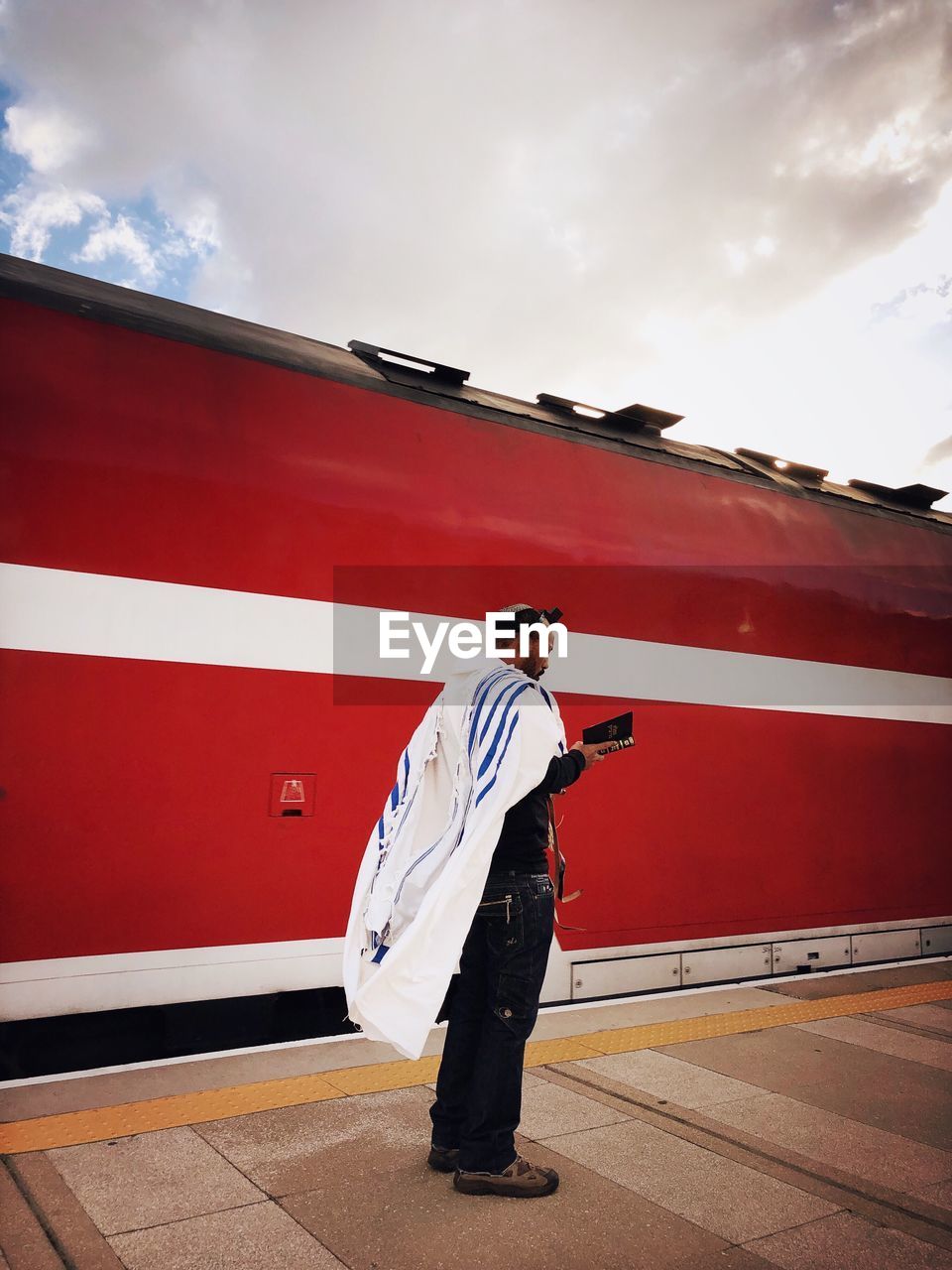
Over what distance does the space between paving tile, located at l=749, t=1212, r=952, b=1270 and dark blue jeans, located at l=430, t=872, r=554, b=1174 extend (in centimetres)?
71

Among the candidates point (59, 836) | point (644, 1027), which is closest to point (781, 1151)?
point (644, 1027)

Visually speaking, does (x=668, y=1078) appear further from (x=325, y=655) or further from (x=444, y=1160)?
(x=325, y=655)

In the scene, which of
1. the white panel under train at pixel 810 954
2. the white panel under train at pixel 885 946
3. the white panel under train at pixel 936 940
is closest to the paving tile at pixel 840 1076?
the white panel under train at pixel 810 954

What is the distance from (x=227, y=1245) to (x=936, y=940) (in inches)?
210

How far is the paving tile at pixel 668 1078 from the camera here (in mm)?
3430

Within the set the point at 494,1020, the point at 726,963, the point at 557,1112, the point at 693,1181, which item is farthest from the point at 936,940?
the point at 494,1020

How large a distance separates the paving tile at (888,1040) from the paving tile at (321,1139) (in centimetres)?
207

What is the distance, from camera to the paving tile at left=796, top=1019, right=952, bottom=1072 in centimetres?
396

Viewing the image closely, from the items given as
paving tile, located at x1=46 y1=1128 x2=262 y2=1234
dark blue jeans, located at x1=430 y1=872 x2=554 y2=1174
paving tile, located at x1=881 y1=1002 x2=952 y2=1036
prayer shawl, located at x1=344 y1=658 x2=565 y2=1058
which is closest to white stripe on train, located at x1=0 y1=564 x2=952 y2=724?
prayer shawl, located at x1=344 y1=658 x2=565 y2=1058

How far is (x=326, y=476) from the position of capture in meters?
3.84

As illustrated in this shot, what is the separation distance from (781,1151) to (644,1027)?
1274mm

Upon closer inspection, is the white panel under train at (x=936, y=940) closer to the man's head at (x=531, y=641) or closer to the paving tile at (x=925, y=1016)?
the paving tile at (x=925, y=1016)

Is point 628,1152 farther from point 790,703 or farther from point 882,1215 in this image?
point 790,703

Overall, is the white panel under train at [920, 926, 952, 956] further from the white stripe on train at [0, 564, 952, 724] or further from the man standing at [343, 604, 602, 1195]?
the man standing at [343, 604, 602, 1195]
